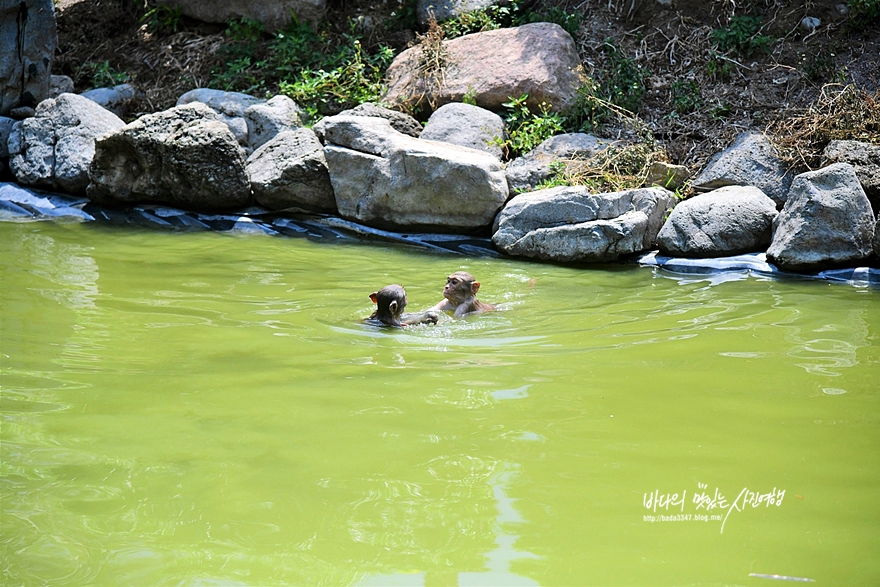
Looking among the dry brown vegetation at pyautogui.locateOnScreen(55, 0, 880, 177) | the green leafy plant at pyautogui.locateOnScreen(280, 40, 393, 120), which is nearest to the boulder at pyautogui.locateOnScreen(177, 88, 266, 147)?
the green leafy plant at pyautogui.locateOnScreen(280, 40, 393, 120)

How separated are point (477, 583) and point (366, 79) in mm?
11252

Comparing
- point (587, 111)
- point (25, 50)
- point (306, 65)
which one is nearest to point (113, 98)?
point (25, 50)

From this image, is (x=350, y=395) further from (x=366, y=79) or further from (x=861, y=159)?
(x=366, y=79)

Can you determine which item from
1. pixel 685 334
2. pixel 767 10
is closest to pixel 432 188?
pixel 685 334

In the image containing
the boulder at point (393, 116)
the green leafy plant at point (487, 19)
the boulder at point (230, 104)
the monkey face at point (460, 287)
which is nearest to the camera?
the monkey face at point (460, 287)

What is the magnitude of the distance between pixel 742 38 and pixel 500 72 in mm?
3780

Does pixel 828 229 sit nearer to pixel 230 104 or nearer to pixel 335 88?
pixel 335 88

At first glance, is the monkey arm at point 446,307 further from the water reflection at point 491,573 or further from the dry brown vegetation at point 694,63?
the dry brown vegetation at point 694,63

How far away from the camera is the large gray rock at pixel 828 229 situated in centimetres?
811

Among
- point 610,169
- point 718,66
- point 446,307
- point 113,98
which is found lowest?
point 446,307

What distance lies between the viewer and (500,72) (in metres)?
11.7

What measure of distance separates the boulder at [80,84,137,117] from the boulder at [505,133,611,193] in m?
7.23

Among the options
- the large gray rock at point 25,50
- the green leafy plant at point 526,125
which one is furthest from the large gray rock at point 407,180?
the large gray rock at point 25,50

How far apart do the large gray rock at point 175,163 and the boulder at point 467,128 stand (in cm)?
265
